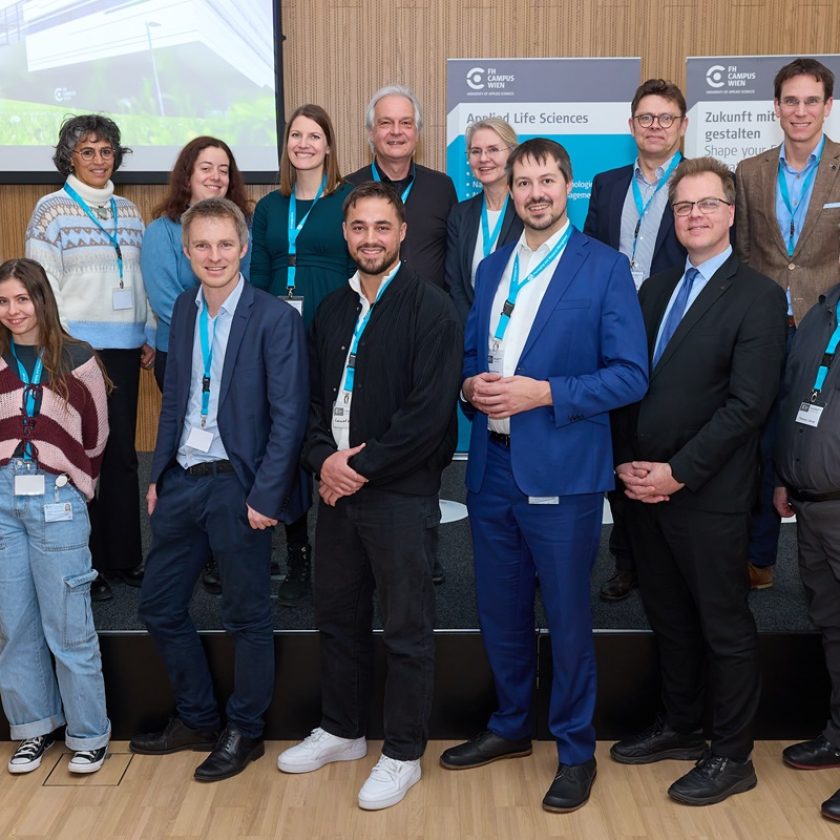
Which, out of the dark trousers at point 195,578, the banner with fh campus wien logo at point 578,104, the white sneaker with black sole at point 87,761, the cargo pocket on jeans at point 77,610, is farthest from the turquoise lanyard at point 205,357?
the banner with fh campus wien logo at point 578,104

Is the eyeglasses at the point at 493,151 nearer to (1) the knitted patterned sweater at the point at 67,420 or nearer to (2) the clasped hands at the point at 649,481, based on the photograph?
(2) the clasped hands at the point at 649,481

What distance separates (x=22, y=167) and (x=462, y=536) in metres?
3.40

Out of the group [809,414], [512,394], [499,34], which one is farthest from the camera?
[499,34]

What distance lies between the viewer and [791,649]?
310cm

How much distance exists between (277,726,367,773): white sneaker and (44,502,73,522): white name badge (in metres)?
0.97

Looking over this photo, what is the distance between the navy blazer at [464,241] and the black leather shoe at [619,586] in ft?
3.53

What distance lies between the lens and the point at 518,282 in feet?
8.76

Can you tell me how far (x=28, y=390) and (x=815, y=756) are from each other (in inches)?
102

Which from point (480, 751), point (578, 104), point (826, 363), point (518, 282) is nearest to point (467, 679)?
point (480, 751)

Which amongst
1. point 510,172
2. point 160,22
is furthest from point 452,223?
point 160,22

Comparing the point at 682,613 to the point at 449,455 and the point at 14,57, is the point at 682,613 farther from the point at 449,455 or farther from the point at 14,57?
the point at 14,57

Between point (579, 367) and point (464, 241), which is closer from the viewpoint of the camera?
point (579, 367)

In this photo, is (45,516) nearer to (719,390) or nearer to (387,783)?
(387,783)

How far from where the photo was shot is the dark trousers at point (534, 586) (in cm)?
265
